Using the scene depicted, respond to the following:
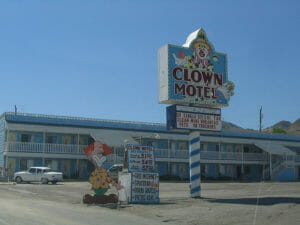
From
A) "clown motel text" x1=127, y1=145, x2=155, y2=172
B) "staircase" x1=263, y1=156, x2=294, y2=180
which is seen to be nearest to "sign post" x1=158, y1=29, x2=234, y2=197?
"clown motel text" x1=127, y1=145, x2=155, y2=172

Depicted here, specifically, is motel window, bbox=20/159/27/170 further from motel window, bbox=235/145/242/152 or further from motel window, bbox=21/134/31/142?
motel window, bbox=235/145/242/152

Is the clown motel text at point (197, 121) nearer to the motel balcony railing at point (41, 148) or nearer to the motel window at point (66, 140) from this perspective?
the motel balcony railing at point (41, 148)

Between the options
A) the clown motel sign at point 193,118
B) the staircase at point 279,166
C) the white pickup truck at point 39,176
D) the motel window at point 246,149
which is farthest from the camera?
the motel window at point 246,149

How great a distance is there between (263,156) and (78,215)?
4005 centimetres

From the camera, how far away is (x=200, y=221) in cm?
1132

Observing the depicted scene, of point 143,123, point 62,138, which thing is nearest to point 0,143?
point 62,138

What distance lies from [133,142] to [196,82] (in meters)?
19.8

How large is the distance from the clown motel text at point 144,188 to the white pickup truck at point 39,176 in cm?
1632

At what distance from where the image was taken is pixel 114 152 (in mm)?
38344

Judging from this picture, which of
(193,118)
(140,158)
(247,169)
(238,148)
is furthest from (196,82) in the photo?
(247,169)

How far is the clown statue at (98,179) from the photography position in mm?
15594

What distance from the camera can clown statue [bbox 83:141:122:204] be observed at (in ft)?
51.2

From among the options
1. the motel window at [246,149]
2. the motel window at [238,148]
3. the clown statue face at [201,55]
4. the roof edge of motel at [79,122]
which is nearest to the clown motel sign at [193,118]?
the clown statue face at [201,55]

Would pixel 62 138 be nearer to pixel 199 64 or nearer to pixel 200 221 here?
pixel 199 64
